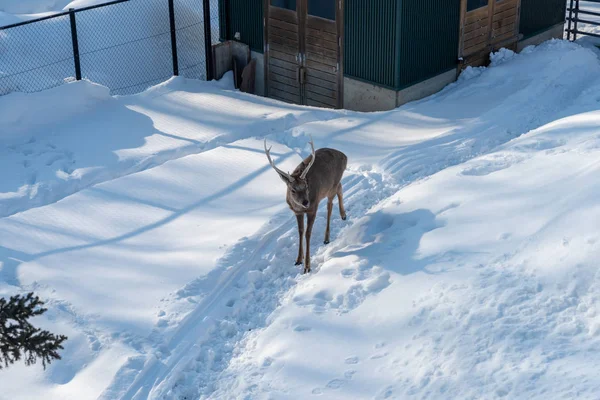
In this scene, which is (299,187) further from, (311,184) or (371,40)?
(371,40)

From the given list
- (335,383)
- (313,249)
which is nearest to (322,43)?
(313,249)

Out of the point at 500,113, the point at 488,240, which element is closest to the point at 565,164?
the point at 488,240

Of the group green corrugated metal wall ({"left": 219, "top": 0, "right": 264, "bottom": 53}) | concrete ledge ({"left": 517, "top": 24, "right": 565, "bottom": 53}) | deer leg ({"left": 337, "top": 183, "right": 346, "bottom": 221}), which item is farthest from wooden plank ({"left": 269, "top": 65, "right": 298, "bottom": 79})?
deer leg ({"left": 337, "top": 183, "right": 346, "bottom": 221})

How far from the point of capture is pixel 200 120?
14914 millimetres

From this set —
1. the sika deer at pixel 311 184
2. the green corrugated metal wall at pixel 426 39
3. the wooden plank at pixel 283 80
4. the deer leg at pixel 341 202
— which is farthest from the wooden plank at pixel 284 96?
the sika deer at pixel 311 184

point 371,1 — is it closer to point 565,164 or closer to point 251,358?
point 565,164

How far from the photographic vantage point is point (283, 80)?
16.8 m

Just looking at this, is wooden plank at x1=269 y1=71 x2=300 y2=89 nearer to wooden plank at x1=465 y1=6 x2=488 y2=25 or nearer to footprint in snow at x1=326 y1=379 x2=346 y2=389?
wooden plank at x1=465 y1=6 x2=488 y2=25

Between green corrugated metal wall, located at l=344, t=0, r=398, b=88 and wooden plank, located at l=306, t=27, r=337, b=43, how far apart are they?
0.28 metres

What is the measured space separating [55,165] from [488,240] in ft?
22.5

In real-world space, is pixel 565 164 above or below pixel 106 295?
above

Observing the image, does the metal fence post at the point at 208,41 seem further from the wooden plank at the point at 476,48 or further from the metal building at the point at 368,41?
the wooden plank at the point at 476,48

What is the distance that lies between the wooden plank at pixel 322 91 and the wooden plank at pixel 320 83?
0.06m

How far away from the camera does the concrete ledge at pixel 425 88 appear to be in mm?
15031
